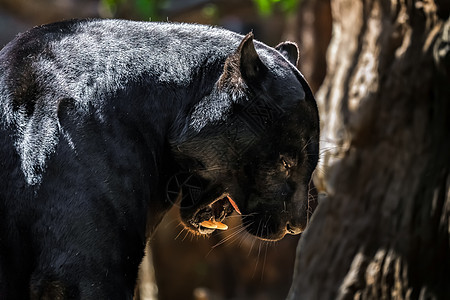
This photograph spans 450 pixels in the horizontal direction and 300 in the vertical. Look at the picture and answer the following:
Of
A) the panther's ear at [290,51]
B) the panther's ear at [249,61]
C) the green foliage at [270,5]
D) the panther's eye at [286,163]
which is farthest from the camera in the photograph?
the green foliage at [270,5]

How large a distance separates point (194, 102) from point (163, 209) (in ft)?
1.83

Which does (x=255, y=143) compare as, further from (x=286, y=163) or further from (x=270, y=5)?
(x=270, y=5)

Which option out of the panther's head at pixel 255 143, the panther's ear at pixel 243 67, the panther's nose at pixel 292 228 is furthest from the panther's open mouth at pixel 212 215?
the panther's ear at pixel 243 67

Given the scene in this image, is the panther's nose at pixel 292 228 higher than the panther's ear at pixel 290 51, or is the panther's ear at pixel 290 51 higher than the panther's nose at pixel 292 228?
the panther's ear at pixel 290 51

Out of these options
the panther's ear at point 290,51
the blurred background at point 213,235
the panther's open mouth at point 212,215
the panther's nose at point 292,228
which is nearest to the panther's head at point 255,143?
the panther's nose at point 292,228

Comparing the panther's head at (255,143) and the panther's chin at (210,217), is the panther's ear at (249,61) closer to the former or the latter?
the panther's head at (255,143)

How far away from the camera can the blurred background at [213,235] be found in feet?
24.6

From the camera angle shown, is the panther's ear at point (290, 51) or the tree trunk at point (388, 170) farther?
the tree trunk at point (388, 170)

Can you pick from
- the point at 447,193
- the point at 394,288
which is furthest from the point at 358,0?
the point at 394,288

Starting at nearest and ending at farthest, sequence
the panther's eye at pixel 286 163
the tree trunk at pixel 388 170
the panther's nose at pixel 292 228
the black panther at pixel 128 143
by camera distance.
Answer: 1. the black panther at pixel 128 143
2. the panther's eye at pixel 286 163
3. the panther's nose at pixel 292 228
4. the tree trunk at pixel 388 170

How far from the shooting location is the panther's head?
279cm

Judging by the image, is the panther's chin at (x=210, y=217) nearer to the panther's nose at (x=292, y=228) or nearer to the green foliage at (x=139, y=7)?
the panther's nose at (x=292, y=228)

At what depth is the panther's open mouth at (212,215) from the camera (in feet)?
10.2

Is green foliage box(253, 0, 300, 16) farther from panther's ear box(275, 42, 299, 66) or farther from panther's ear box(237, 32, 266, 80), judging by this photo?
panther's ear box(237, 32, 266, 80)
